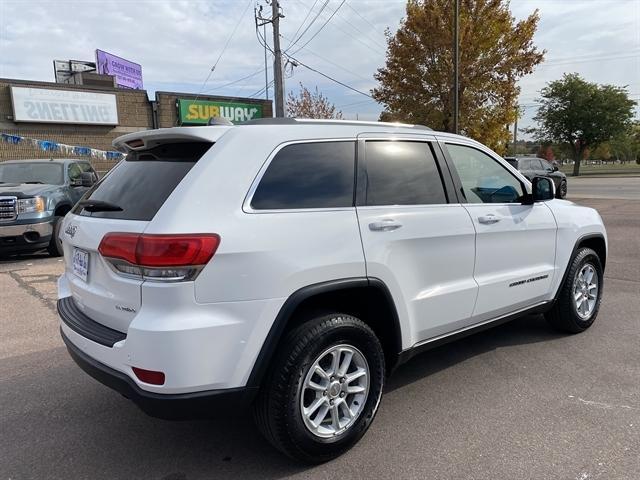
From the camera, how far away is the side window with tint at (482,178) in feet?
12.2

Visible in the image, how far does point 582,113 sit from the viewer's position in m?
51.2

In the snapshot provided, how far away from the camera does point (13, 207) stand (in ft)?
27.1

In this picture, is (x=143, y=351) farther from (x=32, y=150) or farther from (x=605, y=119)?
(x=605, y=119)

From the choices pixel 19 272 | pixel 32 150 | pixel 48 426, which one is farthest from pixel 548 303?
pixel 32 150

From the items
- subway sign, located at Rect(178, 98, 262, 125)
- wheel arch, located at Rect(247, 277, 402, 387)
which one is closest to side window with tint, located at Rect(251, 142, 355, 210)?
wheel arch, located at Rect(247, 277, 402, 387)

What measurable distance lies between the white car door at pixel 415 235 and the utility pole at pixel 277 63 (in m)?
16.0

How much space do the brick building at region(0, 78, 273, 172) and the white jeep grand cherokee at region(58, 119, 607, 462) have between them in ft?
63.4

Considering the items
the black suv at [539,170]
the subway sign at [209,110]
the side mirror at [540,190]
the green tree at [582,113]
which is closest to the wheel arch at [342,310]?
the side mirror at [540,190]

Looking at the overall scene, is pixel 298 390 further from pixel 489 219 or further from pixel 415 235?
pixel 489 219

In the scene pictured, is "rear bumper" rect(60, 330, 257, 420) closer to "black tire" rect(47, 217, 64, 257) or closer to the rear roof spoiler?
the rear roof spoiler

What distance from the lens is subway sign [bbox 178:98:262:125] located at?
77.2 feet

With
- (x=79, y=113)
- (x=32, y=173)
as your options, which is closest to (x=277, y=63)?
(x=79, y=113)

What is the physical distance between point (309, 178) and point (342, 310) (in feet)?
2.62

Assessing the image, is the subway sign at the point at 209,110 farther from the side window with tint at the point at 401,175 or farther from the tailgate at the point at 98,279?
the tailgate at the point at 98,279
